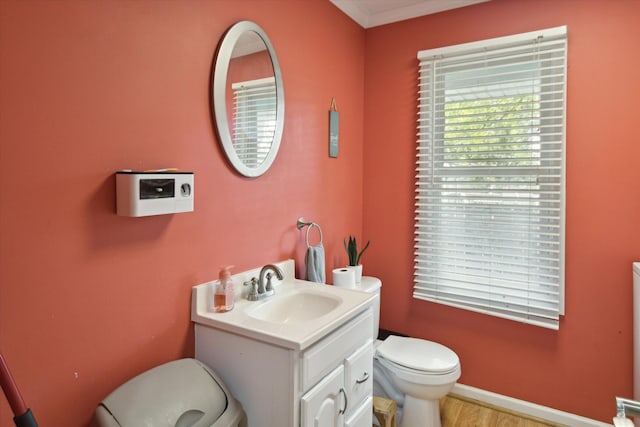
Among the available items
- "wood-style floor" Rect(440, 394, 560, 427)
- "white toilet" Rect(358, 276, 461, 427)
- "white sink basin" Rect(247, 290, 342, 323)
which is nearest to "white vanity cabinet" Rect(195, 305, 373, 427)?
"white sink basin" Rect(247, 290, 342, 323)

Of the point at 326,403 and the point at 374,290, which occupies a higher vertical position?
the point at 374,290

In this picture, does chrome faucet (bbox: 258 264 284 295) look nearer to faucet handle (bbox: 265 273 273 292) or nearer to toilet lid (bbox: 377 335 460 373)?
faucet handle (bbox: 265 273 273 292)

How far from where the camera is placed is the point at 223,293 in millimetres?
1490

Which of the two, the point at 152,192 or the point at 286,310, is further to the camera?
the point at 286,310

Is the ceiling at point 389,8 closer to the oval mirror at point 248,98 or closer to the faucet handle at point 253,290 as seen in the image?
the oval mirror at point 248,98

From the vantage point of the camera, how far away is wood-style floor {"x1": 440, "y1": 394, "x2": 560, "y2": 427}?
7.11ft

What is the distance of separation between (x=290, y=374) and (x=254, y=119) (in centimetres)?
108

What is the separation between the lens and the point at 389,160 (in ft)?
8.63

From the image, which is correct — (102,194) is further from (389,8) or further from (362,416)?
(389,8)

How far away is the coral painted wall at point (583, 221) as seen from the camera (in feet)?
6.43

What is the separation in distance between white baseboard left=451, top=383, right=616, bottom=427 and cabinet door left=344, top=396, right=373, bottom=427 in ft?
3.19

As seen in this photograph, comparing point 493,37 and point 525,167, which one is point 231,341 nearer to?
point 525,167

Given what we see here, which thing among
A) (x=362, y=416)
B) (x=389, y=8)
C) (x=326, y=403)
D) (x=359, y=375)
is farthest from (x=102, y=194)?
(x=389, y=8)

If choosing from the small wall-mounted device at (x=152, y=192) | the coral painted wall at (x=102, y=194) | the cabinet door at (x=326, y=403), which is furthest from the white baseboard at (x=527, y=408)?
the small wall-mounted device at (x=152, y=192)
